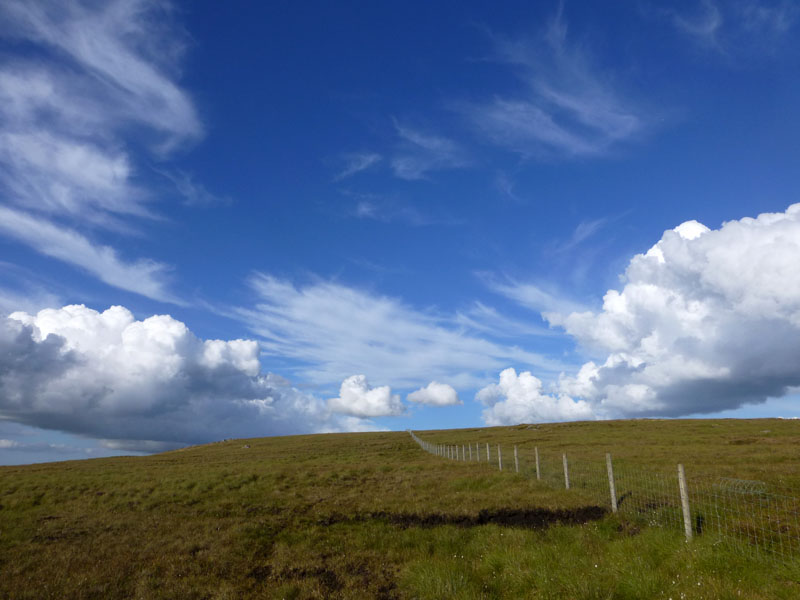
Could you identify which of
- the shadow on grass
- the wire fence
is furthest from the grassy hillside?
the wire fence

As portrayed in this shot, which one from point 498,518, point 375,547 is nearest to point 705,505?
point 498,518

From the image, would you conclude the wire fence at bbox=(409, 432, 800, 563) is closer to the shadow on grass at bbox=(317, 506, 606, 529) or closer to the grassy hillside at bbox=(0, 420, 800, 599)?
the grassy hillside at bbox=(0, 420, 800, 599)

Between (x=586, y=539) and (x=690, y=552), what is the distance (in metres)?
2.34

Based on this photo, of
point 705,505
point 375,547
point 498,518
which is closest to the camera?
point 375,547

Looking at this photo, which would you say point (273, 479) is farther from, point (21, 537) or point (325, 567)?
point (325, 567)

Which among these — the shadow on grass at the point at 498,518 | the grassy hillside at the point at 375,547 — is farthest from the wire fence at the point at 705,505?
the shadow on grass at the point at 498,518

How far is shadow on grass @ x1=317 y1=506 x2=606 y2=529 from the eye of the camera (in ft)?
43.3

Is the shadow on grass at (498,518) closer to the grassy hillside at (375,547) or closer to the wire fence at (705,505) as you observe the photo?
the grassy hillside at (375,547)

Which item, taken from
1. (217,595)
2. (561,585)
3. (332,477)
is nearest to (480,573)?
(561,585)

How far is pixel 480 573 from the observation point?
9117 millimetres

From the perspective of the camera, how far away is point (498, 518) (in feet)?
47.1

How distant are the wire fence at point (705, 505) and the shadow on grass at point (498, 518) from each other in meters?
1.07

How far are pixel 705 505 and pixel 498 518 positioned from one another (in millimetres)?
5605

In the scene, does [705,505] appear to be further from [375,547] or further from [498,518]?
[375,547]
